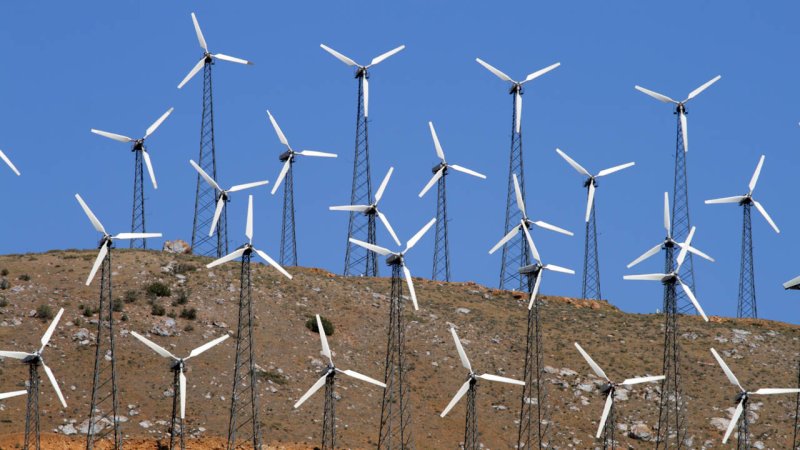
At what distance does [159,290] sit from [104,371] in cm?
1581

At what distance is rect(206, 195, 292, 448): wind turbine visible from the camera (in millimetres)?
116438

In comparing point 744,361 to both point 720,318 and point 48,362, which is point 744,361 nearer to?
point 720,318

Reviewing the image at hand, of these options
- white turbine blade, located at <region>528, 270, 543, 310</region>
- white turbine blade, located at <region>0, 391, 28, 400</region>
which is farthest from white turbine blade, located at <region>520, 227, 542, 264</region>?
white turbine blade, located at <region>0, 391, 28, 400</region>

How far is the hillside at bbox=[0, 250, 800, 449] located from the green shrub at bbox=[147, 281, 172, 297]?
846 mm

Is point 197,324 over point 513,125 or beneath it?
beneath

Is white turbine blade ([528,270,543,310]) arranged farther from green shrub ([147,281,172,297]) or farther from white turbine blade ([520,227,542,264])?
green shrub ([147,281,172,297])

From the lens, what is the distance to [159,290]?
502ft

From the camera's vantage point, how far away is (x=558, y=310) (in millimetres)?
172750

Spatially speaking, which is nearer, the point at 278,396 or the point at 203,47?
the point at 278,396

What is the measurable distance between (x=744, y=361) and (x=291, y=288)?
40693 mm

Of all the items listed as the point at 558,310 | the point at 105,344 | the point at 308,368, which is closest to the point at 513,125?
the point at 558,310

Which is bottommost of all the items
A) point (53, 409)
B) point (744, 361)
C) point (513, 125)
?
point (53, 409)

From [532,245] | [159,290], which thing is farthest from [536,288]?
[159,290]

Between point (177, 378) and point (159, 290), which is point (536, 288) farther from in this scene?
point (159, 290)
